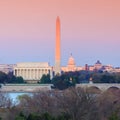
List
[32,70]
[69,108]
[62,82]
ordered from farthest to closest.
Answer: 1. [32,70]
2. [62,82]
3. [69,108]

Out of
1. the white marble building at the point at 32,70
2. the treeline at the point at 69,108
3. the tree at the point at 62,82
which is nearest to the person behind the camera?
the treeline at the point at 69,108

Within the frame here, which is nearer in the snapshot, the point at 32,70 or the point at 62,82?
the point at 62,82

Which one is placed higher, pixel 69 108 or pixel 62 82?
pixel 62 82

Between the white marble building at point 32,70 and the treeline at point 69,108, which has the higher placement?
the white marble building at point 32,70

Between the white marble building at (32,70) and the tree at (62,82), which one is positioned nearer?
the tree at (62,82)

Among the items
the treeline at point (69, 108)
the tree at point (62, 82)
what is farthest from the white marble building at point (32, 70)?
the treeline at point (69, 108)

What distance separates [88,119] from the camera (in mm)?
28125

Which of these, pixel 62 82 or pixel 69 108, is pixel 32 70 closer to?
pixel 62 82

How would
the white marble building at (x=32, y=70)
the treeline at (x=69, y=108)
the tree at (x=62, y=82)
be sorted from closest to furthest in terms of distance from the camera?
the treeline at (x=69, y=108) < the tree at (x=62, y=82) < the white marble building at (x=32, y=70)

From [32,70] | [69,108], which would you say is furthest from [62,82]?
[69,108]

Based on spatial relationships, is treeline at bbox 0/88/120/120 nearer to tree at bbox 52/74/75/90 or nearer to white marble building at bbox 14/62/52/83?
tree at bbox 52/74/75/90

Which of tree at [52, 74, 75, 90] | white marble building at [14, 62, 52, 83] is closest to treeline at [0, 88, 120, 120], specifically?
tree at [52, 74, 75, 90]

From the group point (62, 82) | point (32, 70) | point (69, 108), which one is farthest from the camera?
point (32, 70)

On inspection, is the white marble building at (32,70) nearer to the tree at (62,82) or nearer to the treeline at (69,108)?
the tree at (62,82)
